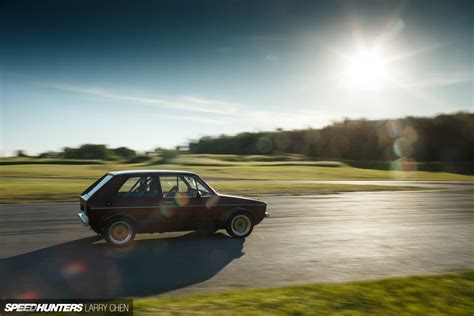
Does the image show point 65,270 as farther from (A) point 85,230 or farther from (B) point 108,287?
(A) point 85,230

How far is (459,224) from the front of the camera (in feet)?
42.8

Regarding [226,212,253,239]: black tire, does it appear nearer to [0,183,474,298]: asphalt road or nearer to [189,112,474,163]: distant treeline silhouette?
[0,183,474,298]: asphalt road

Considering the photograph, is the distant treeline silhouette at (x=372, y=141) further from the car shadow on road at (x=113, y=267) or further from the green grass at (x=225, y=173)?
the car shadow on road at (x=113, y=267)

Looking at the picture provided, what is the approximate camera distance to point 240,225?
10109 mm

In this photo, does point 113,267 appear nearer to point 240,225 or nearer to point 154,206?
point 154,206

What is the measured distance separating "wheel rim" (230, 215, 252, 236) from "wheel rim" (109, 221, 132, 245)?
2395 mm

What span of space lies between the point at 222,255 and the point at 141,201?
2148 millimetres

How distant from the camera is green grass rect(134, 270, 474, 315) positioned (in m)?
4.97

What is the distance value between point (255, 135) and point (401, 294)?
137 m

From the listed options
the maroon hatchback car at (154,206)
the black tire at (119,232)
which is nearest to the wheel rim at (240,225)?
the maroon hatchback car at (154,206)

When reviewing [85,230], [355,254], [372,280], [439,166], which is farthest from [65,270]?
[439,166]

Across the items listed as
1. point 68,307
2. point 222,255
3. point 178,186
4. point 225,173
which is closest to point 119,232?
point 178,186

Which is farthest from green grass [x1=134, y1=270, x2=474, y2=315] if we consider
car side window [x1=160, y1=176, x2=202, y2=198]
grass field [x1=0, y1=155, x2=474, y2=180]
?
grass field [x1=0, y1=155, x2=474, y2=180]

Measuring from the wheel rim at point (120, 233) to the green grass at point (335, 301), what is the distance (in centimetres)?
361
